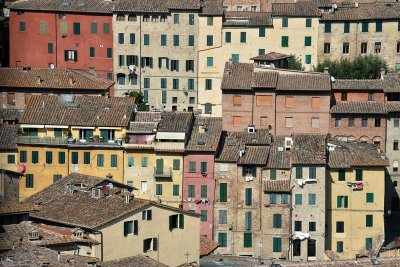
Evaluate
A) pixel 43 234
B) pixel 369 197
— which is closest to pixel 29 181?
pixel 369 197

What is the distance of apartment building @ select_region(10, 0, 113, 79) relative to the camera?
276 ft

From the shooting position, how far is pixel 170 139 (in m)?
67.8

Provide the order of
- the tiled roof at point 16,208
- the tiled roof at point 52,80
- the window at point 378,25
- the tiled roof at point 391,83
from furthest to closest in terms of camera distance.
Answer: the window at point 378,25 < the tiled roof at point 52,80 < the tiled roof at point 391,83 < the tiled roof at point 16,208

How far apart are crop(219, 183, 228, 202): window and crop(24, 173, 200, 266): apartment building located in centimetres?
1142

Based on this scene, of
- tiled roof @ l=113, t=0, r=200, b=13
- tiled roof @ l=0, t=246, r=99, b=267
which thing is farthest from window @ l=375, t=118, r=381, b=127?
tiled roof @ l=0, t=246, r=99, b=267

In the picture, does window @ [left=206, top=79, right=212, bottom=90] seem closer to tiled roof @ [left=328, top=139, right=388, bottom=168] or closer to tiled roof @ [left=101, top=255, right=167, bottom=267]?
tiled roof @ [left=328, top=139, right=388, bottom=168]

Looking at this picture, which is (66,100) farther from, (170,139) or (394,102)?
(394,102)

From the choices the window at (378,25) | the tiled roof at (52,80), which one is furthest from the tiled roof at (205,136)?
the window at (378,25)

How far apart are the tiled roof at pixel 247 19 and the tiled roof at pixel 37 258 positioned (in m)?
36.3

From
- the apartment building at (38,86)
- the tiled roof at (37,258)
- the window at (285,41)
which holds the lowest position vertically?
the tiled roof at (37,258)

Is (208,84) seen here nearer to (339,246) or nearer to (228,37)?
(228,37)

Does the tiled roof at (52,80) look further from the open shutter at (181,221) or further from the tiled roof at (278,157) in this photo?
the open shutter at (181,221)

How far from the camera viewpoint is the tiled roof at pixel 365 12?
8262 cm

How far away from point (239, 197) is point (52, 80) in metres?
14.3
